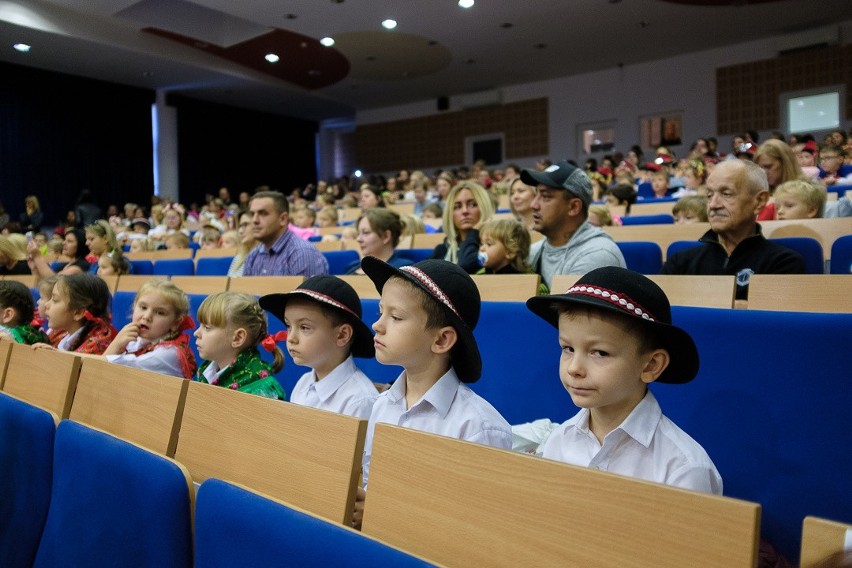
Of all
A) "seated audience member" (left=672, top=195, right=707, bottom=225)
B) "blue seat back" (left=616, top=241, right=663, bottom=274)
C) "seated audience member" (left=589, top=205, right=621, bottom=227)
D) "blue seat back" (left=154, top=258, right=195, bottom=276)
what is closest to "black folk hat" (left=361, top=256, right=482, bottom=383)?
"blue seat back" (left=616, top=241, right=663, bottom=274)

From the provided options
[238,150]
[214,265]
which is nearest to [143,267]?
[214,265]

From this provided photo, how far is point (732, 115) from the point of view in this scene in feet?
35.6

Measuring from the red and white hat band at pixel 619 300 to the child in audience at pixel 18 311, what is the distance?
249 centimetres

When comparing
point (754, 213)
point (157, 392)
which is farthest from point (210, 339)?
point (754, 213)

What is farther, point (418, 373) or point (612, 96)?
point (612, 96)

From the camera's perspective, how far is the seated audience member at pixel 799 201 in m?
3.19

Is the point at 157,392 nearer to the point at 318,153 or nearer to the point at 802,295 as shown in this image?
the point at 802,295

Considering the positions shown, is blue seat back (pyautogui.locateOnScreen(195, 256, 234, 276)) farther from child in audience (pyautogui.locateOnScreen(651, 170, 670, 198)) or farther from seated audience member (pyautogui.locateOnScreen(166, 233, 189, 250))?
child in audience (pyautogui.locateOnScreen(651, 170, 670, 198))

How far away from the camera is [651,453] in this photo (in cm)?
114

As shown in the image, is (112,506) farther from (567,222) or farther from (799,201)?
(799,201)

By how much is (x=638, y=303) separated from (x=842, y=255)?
1.88 m

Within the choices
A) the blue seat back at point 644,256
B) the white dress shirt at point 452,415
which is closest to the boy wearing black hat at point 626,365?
the white dress shirt at point 452,415

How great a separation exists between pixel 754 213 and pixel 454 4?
7256mm

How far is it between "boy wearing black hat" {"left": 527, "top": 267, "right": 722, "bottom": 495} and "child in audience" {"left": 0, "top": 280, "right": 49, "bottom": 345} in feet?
8.06
